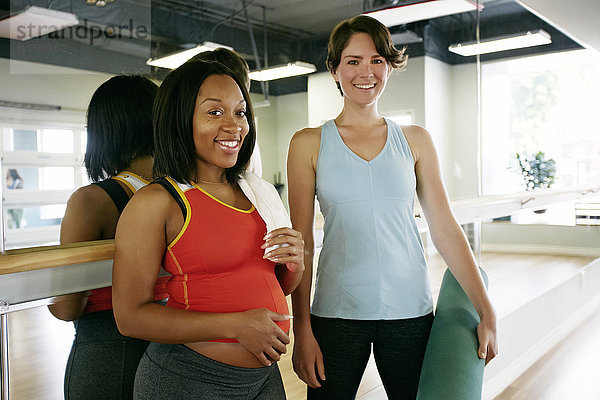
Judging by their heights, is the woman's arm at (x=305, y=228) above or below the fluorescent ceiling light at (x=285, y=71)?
below

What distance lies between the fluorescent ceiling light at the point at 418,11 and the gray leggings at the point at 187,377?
2421 mm

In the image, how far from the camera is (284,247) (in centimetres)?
112

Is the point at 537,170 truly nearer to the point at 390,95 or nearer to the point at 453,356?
the point at 390,95

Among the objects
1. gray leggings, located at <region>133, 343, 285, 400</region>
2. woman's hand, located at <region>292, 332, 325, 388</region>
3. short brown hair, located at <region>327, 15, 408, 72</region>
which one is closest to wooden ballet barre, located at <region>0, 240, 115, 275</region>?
gray leggings, located at <region>133, 343, 285, 400</region>

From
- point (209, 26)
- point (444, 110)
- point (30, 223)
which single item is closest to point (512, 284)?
point (444, 110)

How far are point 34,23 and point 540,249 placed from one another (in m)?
3.74

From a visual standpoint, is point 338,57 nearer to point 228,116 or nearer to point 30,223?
point 228,116

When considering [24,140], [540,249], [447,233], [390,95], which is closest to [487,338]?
[447,233]

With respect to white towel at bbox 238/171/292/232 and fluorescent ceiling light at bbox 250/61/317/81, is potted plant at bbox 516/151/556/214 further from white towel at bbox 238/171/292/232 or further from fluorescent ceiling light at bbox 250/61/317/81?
white towel at bbox 238/171/292/232

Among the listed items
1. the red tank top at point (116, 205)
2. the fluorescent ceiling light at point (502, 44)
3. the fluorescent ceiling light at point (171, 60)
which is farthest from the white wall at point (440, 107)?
the red tank top at point (116, 205)

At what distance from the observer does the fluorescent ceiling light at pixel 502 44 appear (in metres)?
3.93

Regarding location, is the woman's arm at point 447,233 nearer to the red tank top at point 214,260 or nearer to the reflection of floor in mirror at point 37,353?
the red tank top at point 214,260

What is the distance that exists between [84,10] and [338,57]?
106 centimetres

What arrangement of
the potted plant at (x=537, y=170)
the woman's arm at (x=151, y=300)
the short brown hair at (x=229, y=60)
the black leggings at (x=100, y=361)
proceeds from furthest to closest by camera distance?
the potted plant at (x=537, y=170)
the short brown hair at (x=229, y=60)
the black leggings at (x=100, y=361)
the woman's arm at (x=151, y=300)
